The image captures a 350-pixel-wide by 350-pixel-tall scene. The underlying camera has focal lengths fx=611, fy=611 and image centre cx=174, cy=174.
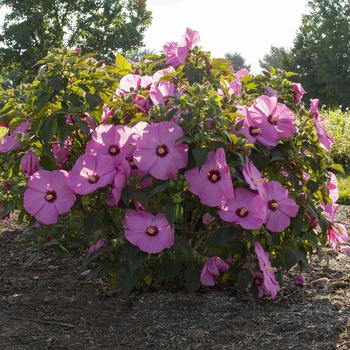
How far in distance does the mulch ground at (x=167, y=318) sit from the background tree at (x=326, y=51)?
3052 centimetres

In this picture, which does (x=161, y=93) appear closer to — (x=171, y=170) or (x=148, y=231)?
(x=171, y=170)

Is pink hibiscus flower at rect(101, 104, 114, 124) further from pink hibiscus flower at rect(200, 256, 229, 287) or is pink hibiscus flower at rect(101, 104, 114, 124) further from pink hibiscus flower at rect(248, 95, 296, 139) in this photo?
pink hibiscus flower at rect(200, 256, 229, 287)

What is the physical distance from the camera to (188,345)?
85.4 inches

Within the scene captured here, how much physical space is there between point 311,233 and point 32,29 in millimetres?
25670

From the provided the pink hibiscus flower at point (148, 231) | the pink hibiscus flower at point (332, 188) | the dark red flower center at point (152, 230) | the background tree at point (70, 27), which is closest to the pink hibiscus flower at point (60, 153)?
the pink hibiscus flower at point (148, 231)

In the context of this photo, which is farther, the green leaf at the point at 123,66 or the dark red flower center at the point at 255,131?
the green leaf at the point at 123,66

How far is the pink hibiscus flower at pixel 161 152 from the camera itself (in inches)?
82.1

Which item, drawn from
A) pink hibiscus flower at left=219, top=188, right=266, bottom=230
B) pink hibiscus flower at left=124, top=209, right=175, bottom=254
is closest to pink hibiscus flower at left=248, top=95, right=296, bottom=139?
pink hibiscus flower at left=219, top=188, right=266, bottom=230

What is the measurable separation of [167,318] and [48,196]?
0.66 meters

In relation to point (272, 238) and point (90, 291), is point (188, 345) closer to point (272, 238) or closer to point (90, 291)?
point (272, 238)

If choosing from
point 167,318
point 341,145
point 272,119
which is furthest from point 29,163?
point 341,145

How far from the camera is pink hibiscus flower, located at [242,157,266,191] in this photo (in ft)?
6.95

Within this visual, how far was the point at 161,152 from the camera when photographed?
209 cm

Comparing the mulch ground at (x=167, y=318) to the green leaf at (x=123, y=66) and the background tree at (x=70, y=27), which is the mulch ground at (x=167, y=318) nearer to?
the green leaf at (x=123, y=66)
